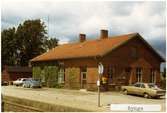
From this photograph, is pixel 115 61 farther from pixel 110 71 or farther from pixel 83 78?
pixel 83 78

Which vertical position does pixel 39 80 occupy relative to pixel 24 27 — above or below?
below

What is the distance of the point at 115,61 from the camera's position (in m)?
40.8

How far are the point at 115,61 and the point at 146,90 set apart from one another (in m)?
8.60

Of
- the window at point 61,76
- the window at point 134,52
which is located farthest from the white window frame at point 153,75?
the window at point 61,76

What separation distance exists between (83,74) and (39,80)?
8252 mm

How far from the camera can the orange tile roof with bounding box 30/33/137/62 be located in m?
40.9

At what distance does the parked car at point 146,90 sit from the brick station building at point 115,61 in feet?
14.1

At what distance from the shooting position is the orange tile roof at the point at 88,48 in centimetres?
4088

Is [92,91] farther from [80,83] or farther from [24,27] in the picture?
[24,27]

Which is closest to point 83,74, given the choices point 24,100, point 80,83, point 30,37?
point 80,83

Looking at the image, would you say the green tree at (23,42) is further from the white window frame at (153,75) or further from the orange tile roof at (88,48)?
the white window frame at (153,75)

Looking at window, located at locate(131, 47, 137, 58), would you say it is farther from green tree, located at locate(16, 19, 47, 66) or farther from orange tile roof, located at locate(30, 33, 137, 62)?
green tree, located at locate(16, 19, 47, 66)

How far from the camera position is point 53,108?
2123 cm

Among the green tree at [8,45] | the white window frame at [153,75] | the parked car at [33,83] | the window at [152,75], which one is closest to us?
the window at [152,75]
